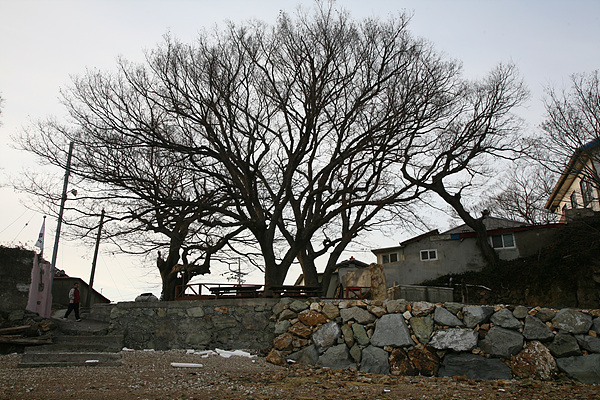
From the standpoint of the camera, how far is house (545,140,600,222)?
1430 centimetres

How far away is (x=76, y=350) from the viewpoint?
33.2 ft

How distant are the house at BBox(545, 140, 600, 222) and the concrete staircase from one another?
13612mm

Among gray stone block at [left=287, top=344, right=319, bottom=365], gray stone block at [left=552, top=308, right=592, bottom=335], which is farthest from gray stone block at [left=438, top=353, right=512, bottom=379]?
gray stone block at [left=287, top=344, right=319, bottom=365]

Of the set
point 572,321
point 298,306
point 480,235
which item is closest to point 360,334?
point 298,306

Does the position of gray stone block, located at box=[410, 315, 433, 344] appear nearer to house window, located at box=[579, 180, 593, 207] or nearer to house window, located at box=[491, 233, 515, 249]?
house window, located at box=[579, 180, 593, 207]

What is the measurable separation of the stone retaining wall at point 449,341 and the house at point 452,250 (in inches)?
547

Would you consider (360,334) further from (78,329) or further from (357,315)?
(78,329)

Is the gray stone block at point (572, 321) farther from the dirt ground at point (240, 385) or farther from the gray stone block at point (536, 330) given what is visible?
the dirt ground at point (240, 385)

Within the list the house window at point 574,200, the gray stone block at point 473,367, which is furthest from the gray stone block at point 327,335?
the house window at point 574,200

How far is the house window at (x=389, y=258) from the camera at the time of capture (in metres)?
24.0

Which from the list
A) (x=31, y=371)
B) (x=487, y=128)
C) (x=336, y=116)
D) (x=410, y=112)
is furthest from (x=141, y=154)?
(x=487, y=128)

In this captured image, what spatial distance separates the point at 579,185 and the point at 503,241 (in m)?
4.75

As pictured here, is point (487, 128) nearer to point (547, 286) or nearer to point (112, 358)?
point (547, 286)

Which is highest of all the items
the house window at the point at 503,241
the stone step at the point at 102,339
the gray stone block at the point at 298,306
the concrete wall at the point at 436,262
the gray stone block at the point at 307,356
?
the house window at the point at 503,241
